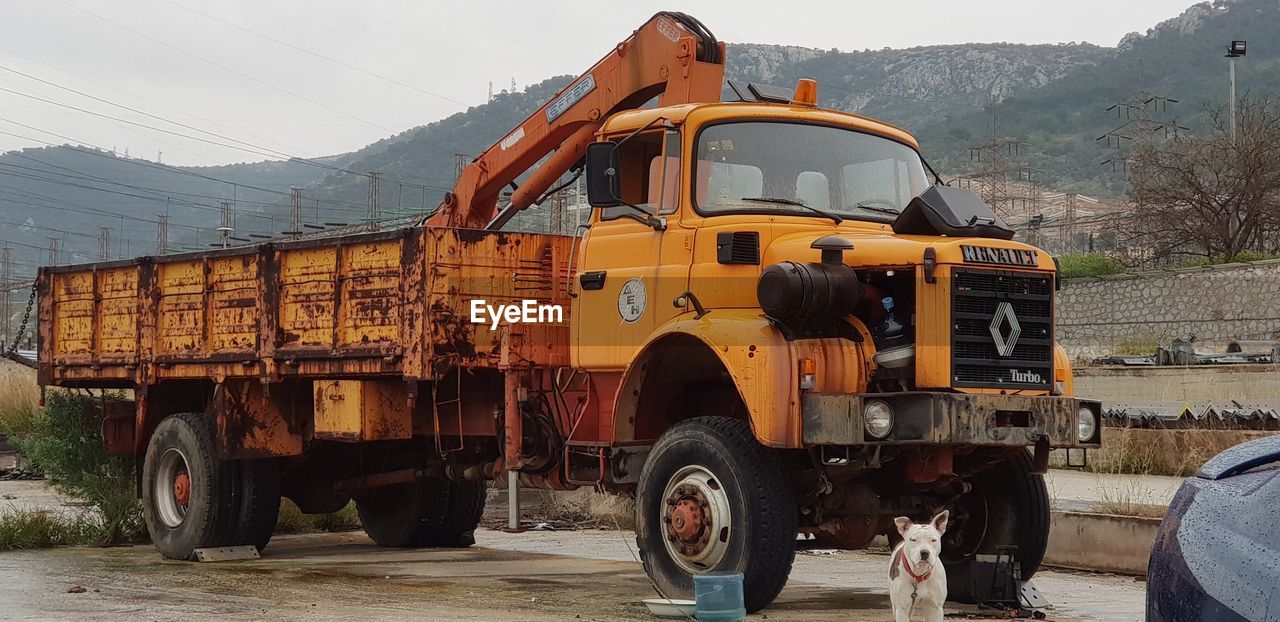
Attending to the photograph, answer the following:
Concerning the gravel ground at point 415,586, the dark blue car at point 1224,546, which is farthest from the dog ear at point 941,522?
the dark blue car at point 1224,546

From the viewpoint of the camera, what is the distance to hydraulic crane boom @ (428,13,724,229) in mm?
11414

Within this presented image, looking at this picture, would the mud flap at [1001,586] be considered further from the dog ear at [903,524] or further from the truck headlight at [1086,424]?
the dog ear at [903,524]

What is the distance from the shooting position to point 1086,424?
871cm

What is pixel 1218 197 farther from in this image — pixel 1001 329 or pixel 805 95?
pixel 1001 329

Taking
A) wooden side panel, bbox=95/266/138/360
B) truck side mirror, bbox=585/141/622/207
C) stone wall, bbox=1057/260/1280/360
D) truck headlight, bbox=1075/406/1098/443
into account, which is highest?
stone wall, bbox=1057/260/1280/360

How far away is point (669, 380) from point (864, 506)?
5.18 ft

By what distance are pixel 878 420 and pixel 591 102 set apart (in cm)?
492

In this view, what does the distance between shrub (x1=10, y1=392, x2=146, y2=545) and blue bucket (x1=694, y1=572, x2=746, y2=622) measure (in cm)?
800

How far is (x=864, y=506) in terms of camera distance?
347 inches

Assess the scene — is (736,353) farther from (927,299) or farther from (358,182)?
(358,182)

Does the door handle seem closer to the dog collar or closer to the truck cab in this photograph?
the truck cab

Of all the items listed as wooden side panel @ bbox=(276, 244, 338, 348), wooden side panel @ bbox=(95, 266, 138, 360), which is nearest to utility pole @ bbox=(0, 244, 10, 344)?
wooden side panel @ bbox=(95, 266, 138, 360)

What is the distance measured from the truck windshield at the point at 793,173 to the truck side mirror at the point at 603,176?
1.77 ft

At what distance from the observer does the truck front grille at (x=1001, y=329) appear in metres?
8.26
